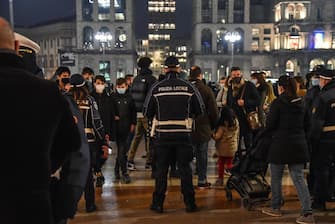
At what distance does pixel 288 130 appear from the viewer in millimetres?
5723

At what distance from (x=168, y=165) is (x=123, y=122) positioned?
2523mm

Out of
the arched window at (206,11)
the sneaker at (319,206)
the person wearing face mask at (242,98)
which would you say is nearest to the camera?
the sneaker at (319,206)

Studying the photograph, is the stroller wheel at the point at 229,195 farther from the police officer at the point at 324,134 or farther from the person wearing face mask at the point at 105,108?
the person wearing face mask at the point at 105,108

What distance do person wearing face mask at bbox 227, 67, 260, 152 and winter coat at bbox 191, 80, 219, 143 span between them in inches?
42.1

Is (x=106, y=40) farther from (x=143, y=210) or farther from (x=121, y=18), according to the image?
(x=143, y=210)

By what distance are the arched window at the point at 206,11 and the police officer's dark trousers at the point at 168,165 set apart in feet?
290

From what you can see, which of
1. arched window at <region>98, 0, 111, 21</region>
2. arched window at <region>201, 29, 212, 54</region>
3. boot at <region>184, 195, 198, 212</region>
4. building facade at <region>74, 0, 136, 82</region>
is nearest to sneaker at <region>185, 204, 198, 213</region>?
boot at <region>184, 195, 198, 212</region>

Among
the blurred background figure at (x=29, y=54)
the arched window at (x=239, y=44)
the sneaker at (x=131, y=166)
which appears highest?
the arched window at (x=239, y=44)

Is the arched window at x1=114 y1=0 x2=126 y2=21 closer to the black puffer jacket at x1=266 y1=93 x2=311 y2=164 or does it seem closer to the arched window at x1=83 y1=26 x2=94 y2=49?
the arched window at x1=83 y1=26 x2=94 y2=49

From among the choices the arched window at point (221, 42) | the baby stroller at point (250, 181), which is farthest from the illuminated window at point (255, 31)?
the baby stroller at point (250, 181)

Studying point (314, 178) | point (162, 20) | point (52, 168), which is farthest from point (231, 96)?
point (162, 20)

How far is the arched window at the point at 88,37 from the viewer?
289ft

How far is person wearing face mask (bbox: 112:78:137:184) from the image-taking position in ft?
27.7

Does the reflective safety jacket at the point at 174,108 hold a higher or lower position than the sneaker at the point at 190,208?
higher
